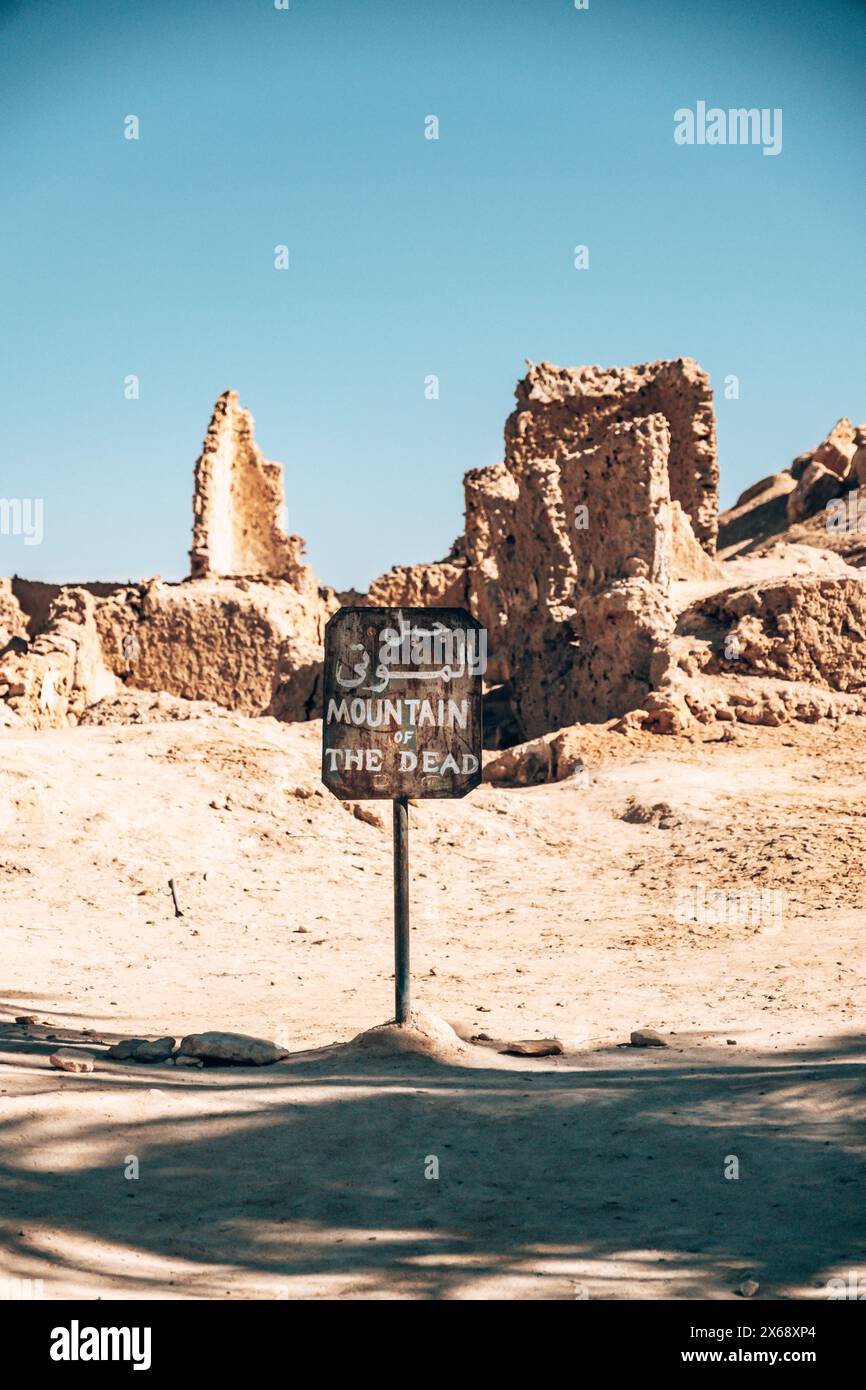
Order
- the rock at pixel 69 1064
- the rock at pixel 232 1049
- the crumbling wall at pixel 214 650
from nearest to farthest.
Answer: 1. the rock at pixel 69 1064
2. the rock at pixel 232 1049
3. the crumbling wall at pixel 214 650

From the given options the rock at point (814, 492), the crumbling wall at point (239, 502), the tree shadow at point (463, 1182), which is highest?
the rock at point (814, 492)

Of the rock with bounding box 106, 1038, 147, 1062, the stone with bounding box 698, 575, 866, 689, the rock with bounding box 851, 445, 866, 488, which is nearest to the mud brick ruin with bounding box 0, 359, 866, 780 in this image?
the stone with bounding box 698, 575, 866, 689

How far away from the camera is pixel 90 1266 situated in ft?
12.2

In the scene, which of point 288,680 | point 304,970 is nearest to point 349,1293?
point 304,970

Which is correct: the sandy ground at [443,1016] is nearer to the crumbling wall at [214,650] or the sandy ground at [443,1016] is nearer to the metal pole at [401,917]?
the metal pole at [401,917]

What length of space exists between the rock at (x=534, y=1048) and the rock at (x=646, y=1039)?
1.16 feet

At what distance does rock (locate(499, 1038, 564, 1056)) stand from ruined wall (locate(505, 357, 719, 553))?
16.0 meters

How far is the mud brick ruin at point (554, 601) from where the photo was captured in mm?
16281

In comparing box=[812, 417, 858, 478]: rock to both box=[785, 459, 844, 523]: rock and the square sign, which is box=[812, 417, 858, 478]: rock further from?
the square sign

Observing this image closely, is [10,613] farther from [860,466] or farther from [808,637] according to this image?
[860,466]

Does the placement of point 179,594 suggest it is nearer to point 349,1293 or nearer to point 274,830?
point 274,830

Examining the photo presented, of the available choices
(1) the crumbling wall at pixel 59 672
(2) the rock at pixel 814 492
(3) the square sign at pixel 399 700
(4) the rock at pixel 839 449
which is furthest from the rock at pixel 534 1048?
(4) the rock at pixel 839 449

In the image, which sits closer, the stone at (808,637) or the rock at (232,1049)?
the rock at (232,1049)
